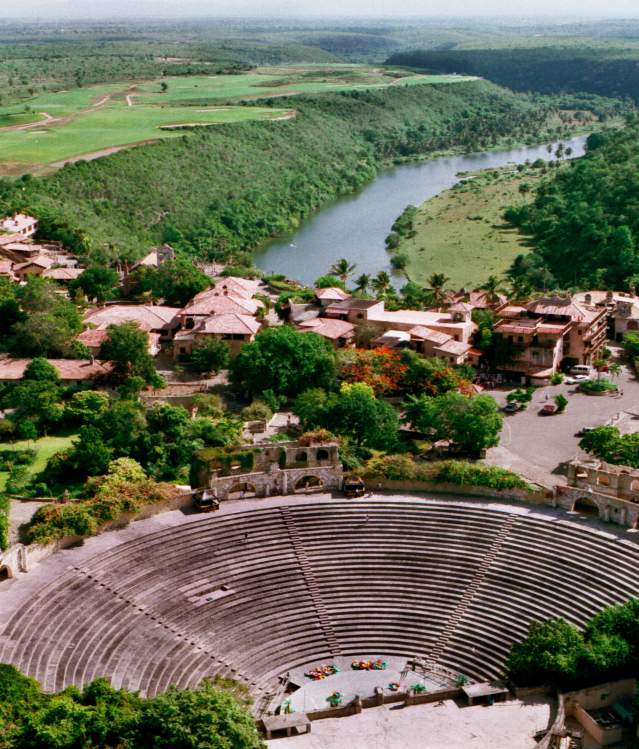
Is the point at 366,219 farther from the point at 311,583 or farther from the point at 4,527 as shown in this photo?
the point at 4,527

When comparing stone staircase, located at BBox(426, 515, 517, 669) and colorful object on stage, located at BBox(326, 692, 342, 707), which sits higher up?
stone staircase, located at BBox(426, 515, 517, 669)

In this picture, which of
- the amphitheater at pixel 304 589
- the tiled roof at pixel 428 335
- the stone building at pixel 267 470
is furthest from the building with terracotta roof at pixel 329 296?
the amphitheater at pixel 304 589

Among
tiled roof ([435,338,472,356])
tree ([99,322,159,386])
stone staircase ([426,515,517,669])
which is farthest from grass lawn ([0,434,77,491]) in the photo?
tiled roof ([435,338,472,356])

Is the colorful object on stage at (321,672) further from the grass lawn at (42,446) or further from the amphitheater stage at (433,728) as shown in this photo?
the grass lawn at (42,446)

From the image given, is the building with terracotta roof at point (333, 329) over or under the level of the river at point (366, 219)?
over

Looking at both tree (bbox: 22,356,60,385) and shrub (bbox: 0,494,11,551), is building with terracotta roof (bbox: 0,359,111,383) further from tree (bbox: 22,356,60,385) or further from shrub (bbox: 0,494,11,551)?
shrub (bbox: 0,494,11,551)
